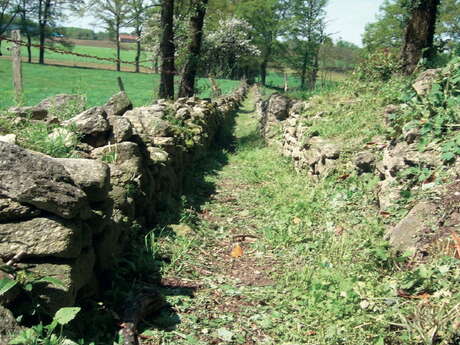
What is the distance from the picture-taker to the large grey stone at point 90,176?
3590 millimetres

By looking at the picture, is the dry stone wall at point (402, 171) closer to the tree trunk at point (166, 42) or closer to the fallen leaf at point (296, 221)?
the fallen leaf at point (296, 221)

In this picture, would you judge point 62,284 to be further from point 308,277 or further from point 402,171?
point 402,171

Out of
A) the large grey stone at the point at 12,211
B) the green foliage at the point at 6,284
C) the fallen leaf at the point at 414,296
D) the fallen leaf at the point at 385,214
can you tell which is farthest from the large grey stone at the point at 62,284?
the fallen leaf at the point at 385,214

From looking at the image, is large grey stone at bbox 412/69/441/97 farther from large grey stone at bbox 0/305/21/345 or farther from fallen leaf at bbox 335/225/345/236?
large grey stone at bbox 0/305/21/345

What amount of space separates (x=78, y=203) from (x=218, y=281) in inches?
88.2

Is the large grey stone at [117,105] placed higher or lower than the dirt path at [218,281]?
higher

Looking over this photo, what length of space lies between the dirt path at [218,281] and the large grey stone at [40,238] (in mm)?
1139

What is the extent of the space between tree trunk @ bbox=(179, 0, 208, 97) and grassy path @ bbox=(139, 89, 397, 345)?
852 centimetres

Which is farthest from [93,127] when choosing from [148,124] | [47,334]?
[47,334]

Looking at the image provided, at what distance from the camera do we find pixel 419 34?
1005 centimetres


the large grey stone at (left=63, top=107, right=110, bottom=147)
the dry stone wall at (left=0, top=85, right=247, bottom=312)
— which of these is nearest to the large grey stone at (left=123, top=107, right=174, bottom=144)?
the dry stone wall at (left=0, top=85, right=247, bottom=312)

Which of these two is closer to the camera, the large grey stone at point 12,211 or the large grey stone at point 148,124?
the large grey stone at point 12,211

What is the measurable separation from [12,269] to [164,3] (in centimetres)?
1255

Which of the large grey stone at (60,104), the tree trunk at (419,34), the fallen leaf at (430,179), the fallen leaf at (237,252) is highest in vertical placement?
the tree trunk at (419,34)
